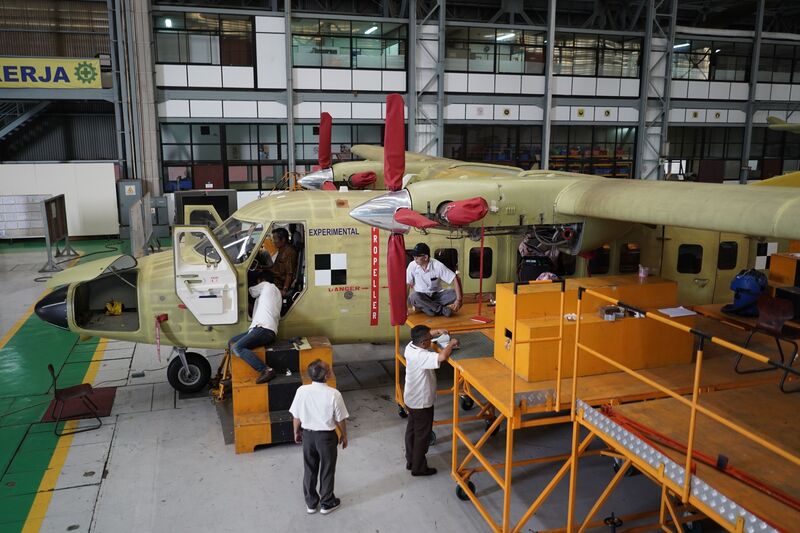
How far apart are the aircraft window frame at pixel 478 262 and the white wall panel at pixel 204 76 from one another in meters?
21.1

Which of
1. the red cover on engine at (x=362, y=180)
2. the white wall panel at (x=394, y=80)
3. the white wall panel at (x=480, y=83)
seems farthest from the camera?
the white wall panel at (x=480, y=83)

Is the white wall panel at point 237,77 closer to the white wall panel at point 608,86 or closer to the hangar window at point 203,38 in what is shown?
the hangar window at point 203,38

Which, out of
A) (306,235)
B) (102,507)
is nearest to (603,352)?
(306,235)

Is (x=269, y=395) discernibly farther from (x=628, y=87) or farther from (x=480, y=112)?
(x=628, y=87)

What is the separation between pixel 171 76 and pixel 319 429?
25.1 meters

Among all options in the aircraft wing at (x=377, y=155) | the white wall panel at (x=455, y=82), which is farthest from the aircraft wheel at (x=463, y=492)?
the white wall panel at (x=455, y=82)

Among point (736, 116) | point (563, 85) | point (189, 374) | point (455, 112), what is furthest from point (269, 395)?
point (736, 116)

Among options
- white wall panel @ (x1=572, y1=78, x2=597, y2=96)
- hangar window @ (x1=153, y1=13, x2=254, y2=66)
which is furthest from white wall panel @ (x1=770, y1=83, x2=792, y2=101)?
hangar window @ (x1=153, y1=13, x2=254, y2=66)

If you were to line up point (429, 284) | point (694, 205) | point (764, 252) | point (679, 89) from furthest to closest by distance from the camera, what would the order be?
point (679, 89) → point (764, 252) → point (429, 284) → point (694, 205)

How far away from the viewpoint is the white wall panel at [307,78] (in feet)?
96.5

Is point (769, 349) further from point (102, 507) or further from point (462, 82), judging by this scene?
point (462, 82)

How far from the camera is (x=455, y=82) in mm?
31438

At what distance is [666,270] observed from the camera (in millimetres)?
11773

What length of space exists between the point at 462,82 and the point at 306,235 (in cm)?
2288
